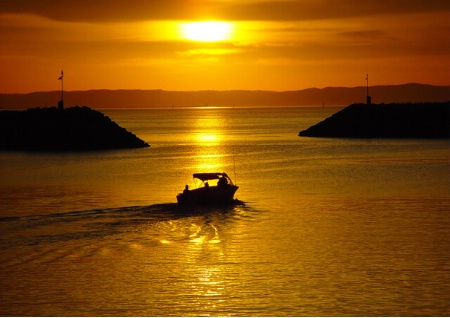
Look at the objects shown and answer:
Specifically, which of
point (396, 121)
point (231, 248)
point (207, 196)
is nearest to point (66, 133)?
point (396, 121)

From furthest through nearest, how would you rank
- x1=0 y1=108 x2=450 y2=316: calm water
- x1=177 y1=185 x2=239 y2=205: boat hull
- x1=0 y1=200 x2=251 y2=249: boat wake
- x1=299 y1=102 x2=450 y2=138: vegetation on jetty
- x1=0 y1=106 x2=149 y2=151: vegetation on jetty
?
x1=299 y1=102 x2=450 y2=138: vegetation on jetty < x1=0 y1=106 x2=149 y2=151: vegetation on jetty < x1=177 y1=185 x2=239 y2=205: boat hull < x1=0 y1=200 x2=251 y2=249: boat wake < x1=0 y1=108 x2=450 y2=316: calm water

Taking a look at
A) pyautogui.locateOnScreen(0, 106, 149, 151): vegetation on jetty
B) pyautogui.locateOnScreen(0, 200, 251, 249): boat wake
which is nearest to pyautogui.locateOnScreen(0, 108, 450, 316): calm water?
pyautogui.locateOnScreen(0, 200, 251, 249): boat wake

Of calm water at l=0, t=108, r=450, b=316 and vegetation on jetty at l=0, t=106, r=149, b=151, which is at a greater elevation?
vegetation on jetty at l=0, t=106, r=149, b=151

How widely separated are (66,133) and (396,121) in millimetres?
74865

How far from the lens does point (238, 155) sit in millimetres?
122438

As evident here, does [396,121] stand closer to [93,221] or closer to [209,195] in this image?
[209,195]

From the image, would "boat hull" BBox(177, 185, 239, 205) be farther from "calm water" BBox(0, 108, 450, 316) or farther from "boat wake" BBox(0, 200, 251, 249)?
"calm water" BBox(0, 108, 450, 316)

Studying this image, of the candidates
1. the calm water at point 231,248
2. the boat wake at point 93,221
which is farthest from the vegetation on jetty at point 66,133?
the boat wake at point 93,221

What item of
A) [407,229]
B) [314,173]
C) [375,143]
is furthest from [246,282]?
[375,143]

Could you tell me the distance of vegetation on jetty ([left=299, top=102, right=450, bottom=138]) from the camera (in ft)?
528

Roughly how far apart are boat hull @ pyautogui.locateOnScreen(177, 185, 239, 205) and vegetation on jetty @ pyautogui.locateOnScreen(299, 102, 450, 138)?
113 meters

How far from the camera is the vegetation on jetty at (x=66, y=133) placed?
406 ft

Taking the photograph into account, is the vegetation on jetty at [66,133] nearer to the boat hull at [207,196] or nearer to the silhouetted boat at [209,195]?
the silhouetted boat at [209,195]

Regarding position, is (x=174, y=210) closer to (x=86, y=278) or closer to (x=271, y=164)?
(x=86, y=278)
